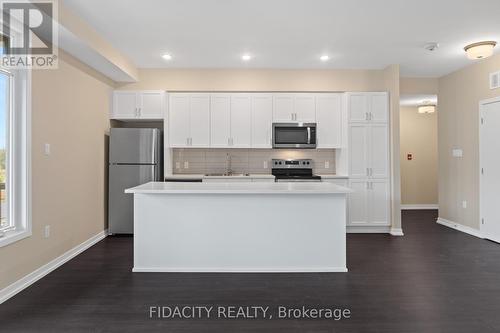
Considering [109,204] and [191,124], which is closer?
[109,204]

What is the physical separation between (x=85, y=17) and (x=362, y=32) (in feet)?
10.2

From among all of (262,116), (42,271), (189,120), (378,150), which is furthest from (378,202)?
(42,271)

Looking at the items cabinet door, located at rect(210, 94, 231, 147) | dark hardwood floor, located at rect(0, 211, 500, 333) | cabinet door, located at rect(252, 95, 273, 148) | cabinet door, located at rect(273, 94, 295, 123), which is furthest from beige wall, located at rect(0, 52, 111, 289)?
cabinet door, located at rect(273, 94, 295, 123)

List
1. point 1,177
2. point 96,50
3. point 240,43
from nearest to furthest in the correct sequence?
point 1,177 → point 96,50 → point 240,43

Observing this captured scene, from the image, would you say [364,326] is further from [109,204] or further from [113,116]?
[113,116]

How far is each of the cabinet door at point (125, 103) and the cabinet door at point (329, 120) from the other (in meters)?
3.03

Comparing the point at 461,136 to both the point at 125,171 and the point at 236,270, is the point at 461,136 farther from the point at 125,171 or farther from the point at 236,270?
the point at 125,171

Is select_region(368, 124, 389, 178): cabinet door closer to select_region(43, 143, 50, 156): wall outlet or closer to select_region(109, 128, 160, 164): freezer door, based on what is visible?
select_region(109, 128, 160, 164): freezer door

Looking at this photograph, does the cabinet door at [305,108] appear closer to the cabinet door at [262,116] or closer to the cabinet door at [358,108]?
the cabinet door at [262,116]

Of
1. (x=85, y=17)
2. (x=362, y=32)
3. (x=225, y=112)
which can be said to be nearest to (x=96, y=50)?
(x=85, y=17)

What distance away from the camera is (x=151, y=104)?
17.0 feet

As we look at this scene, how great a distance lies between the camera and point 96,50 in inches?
148

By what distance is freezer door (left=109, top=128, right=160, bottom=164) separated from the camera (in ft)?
16.0

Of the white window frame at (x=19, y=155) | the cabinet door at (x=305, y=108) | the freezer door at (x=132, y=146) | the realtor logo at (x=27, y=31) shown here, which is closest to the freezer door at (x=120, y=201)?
the freezer door at (x=132, y=146)
